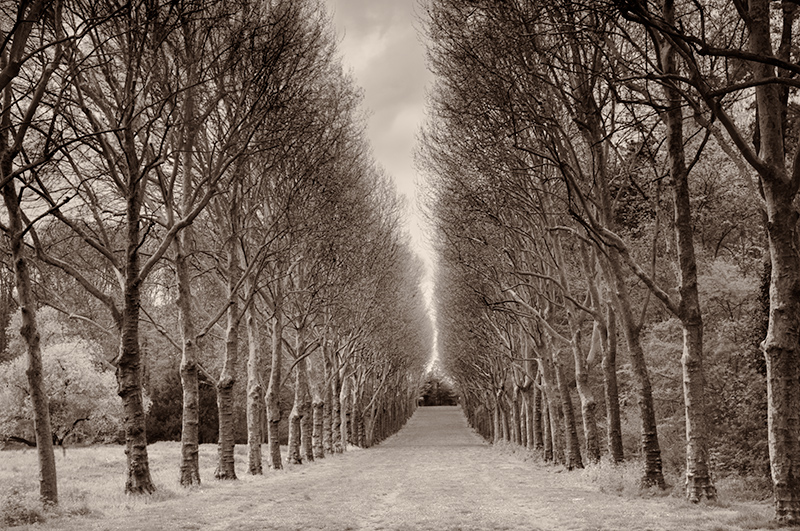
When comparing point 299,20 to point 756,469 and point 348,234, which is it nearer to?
point 348,234

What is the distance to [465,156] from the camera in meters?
15.7

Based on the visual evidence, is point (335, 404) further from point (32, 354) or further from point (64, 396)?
point (32, 354)

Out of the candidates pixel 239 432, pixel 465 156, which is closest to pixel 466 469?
pixel 465 156

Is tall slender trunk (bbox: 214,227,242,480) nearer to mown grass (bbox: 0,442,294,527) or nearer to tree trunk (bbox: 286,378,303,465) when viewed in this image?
mown grass (bbox: 0,442,294,527)

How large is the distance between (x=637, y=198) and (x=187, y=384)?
18488 millimetres

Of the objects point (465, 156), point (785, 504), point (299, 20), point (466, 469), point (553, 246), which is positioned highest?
point (299, 20)

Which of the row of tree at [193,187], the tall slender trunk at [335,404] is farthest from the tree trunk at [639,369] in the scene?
the tall slender trunk at [335,404]

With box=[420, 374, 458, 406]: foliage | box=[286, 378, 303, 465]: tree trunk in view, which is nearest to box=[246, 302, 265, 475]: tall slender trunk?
box=[286, 378, 303, 465]: tree trunk

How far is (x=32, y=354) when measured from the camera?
10391 millimetres

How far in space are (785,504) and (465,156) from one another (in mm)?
10475

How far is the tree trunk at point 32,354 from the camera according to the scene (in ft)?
33.0

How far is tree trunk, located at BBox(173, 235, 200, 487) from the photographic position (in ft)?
47.3

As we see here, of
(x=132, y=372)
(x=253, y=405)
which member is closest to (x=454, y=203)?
(x=253, y=405)

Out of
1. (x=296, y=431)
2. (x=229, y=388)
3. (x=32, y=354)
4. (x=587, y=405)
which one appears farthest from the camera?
(x=296, y=431)
